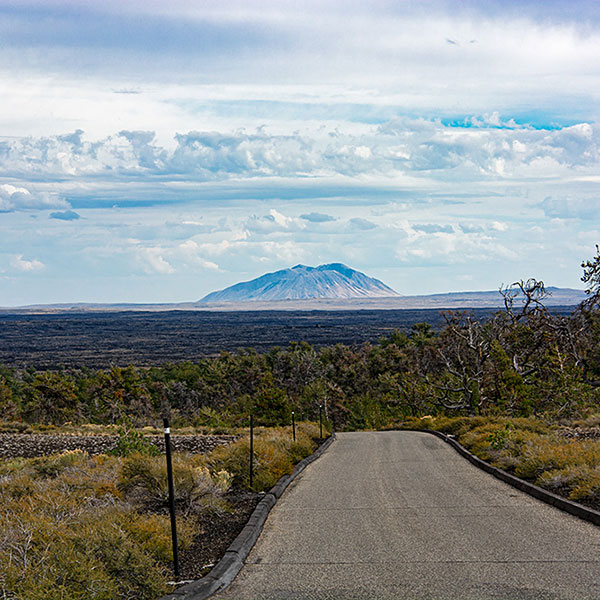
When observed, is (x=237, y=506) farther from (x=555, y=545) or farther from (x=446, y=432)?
(x=446, y=432)

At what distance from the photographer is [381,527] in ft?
30.1

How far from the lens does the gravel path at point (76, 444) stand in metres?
23.9

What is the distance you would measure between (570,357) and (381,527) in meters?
22.5

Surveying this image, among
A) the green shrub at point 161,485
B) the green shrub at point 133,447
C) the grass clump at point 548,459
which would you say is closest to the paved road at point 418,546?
the grass clump at point 548,459

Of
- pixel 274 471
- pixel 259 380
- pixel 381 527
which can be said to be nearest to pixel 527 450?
pixel 274 471

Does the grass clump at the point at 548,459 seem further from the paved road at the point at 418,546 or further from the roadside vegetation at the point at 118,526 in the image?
the roadside vegetation at the point at 118,526

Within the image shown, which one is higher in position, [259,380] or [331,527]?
[331,527]

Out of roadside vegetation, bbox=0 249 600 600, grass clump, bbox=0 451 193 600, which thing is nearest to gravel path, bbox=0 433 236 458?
roadside vegetation, bbox=0 249 600 600

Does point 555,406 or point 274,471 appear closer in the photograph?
point 274,471

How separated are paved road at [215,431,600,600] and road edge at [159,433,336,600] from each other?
0.12 meters

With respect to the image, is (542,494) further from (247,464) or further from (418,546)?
(247,464)

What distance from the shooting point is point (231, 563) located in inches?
293

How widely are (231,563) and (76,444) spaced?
20.8 m

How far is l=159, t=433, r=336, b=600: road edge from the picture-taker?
6379 millimetres
